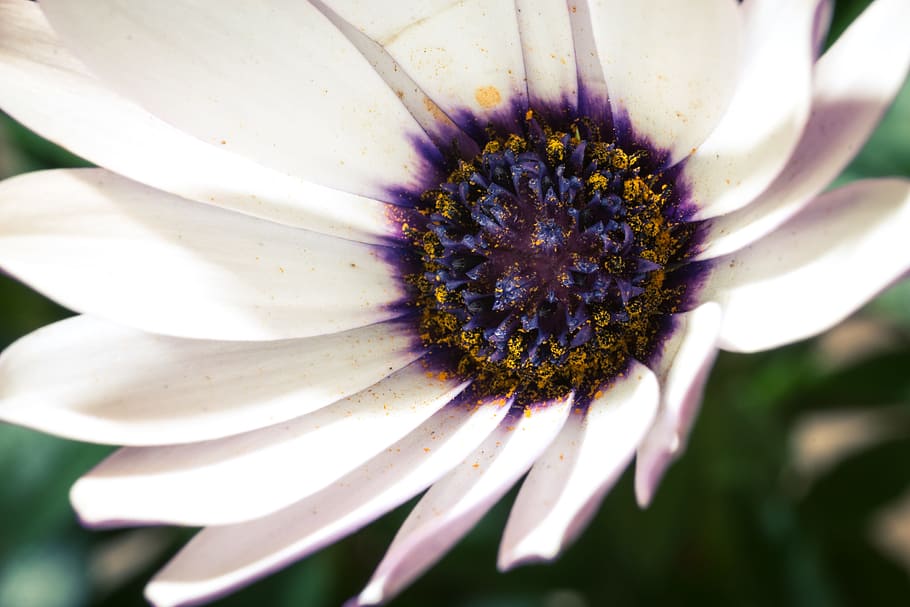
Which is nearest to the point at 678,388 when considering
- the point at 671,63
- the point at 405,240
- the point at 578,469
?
the point at 578,469

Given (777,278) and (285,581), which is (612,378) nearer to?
(777,278)

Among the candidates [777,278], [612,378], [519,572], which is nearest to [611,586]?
[519,572]

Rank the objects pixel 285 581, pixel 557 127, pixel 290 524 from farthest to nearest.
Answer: pixel 285 581
pixel 557 127
pixel 290 524

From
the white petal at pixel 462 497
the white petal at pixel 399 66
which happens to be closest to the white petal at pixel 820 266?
the white petal at pixel 462 497

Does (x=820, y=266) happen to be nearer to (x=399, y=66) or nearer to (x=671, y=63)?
(x=671, y=63)

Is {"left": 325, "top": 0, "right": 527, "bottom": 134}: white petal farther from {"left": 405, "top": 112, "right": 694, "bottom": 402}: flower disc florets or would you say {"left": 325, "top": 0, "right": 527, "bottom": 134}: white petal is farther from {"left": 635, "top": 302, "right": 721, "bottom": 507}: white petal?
{"left": 635, "top": 302, "right": 721, "bottom": 507}: white petal

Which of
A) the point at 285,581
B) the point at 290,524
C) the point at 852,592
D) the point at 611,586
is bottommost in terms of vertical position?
the point at 852,592
